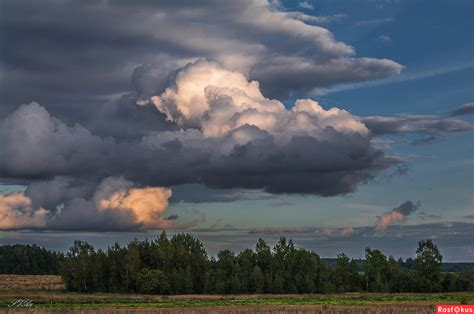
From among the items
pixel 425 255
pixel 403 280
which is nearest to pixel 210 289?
pixel 403 280

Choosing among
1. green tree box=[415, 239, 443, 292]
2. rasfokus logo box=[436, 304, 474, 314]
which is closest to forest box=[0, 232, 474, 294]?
green tree box=[415, 239, 443, 292]

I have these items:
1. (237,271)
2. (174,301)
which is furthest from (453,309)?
(237,271)

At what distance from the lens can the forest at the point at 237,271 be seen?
134 m

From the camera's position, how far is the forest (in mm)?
133750

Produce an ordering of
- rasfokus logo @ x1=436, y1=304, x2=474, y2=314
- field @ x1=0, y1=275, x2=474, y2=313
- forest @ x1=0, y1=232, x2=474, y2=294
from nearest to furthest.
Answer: rasfokus logo @ x1=436, y1=304, x2=474, y2=314 < field @ x1=0, y1=275, x2=474, y2=313 < forest @ x1=0, y1=232, x2=474, y2=294

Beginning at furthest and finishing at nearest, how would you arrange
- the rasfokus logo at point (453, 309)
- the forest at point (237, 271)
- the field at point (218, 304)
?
the forest at point (237, 271)
the field at point (218, 304)
the rasfokus logo at point (453, 309)

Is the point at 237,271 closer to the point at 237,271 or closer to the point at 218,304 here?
the point at 237,271

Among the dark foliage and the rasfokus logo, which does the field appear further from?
the dark foliage

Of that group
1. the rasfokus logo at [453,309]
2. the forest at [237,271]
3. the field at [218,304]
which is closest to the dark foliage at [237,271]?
the forest at [237,271]

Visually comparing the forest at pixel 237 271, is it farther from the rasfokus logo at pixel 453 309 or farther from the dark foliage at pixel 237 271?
the rasfokus logo at pixel 453 309

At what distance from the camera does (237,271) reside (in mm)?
138500

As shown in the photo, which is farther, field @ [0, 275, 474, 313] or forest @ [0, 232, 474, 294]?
forest @ [0, 232, 474, 294]

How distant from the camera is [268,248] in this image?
154 meters

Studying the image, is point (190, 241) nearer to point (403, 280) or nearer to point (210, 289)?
point (210, 289)
